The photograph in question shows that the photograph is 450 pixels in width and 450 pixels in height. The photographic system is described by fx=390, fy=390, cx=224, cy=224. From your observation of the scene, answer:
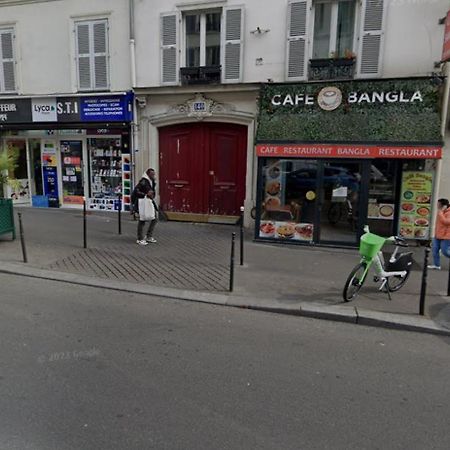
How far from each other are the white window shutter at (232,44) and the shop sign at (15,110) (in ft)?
19.6

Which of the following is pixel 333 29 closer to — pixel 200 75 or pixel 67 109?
pixel 200 75

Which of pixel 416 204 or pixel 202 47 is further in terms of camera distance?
pixel 202 47

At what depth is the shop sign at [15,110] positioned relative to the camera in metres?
11.4

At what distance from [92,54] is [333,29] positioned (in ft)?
21.0

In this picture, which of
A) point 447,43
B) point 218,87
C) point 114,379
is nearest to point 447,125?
point 447,43

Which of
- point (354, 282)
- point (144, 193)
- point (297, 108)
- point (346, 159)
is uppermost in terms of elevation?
point (297, 108)

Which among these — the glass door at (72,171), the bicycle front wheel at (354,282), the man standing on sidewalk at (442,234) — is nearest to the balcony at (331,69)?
the man standing on sidewalk at (442,234)

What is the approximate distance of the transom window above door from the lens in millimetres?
8812

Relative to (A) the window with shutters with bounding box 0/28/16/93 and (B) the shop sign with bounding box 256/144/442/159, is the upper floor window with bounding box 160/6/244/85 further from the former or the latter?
(A) the window with shutters with bounding box 0/28/16/93

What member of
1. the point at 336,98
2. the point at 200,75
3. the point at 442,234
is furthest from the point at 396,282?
the point at 200,75

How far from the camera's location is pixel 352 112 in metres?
8.18

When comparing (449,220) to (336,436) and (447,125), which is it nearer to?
(447,125)

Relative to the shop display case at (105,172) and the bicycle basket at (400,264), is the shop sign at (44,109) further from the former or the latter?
the bicycle basket at (400,264)

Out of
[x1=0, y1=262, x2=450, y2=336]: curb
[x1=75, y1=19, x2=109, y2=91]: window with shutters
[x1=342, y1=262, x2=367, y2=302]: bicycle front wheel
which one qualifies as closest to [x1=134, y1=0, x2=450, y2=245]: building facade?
[x1=75, y1=19, x2=109, y2=91]: window with shutters
